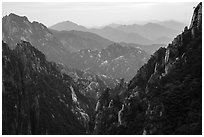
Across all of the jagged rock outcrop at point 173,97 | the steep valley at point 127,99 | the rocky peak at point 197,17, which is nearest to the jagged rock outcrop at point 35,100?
the steep valley at point 127,99

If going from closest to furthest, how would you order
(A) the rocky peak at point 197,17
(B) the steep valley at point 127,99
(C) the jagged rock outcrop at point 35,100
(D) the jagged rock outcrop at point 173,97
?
1. (D) the jagged rock outcrop at point 173,97
2. (B) the steep valley at point 127,99
3. (A) the rocky peak at point 197,17
4. (C) the jagged rock outcrop at point 35,100

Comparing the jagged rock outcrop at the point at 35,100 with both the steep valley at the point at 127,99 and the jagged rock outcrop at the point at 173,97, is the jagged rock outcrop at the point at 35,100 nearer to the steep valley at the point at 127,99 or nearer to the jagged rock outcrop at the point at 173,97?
the steep valley at the point at 127,99

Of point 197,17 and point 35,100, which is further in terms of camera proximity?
point 35,100

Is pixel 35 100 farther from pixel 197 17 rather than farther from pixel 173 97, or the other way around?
pixel 173 97

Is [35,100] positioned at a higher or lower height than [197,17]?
lower

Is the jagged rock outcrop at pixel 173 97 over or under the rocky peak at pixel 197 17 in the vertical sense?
under

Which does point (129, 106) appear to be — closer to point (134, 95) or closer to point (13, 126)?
point (134, 95)

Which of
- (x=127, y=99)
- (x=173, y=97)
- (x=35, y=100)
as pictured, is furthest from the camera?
(x=35, y=100)

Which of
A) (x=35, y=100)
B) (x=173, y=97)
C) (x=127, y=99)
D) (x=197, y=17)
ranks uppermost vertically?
(x=197, y=17)

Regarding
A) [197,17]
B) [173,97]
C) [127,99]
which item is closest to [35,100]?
[127,99]

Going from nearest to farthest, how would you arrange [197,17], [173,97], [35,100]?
[173,97] → [197,17] → [35,100]

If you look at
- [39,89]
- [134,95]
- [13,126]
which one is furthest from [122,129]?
[39,89]

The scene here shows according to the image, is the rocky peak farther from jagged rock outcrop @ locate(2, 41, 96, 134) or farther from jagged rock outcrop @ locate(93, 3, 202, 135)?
jagged rock outcrop @ locate(2, 41, 96, 134)
